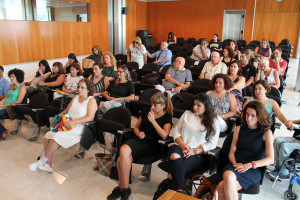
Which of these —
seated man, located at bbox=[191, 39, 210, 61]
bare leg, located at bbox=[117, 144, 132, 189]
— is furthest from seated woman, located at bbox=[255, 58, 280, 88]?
bare leg, located at bbox=[117, 144, 132, 189]

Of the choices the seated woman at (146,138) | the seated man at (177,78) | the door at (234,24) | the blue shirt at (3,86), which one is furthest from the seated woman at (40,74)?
the door at (234,24)

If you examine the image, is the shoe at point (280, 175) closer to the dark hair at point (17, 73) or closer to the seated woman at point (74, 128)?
the seated woman at point (74, 128)

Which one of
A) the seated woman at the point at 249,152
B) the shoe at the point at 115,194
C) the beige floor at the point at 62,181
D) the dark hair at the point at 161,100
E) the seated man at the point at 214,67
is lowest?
the beige floor at the point at 62,181

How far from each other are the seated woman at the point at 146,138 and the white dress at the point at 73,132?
33.1 inches

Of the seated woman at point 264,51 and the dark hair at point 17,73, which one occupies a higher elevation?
the seated woman at point 264,51

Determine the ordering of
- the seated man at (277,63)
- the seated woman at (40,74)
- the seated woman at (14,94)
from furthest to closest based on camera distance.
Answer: the seated man at (277,63), the seated woman at (40,74), the seated woman at (14,94)

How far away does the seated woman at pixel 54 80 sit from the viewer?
17.7 feet

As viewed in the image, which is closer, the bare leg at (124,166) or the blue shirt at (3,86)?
the bare leg at (124,166)

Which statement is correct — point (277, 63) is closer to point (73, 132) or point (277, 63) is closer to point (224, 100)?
point (224, 100)

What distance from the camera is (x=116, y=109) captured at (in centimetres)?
375

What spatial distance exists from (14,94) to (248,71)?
Answer: 448 centimetres

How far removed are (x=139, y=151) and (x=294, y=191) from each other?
1.83m

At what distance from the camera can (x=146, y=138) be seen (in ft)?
10.7

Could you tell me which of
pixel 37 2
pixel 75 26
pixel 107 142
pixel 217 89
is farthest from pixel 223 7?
pixel 107 142
